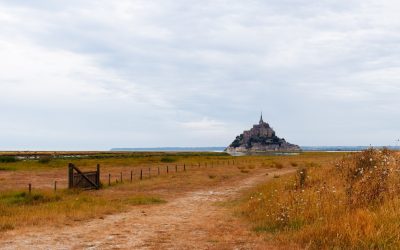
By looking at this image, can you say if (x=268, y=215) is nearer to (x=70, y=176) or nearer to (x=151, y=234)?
(x=151, y=234)

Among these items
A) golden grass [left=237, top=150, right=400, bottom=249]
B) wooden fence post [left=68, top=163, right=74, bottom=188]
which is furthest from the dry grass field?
wooden fence post [left=68, top=163, right=74, bottom=188]

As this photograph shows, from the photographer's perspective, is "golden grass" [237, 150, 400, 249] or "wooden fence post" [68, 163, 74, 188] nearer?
"golden grass" [237, 150, 400, 249]

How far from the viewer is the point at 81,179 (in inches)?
1106

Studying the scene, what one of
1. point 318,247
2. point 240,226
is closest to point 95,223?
point 240,226

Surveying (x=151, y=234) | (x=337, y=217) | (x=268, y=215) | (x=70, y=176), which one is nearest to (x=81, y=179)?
(x=70, y=176)

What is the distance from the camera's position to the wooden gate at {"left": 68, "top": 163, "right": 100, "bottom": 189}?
27.4 meters

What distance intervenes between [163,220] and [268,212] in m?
4.10

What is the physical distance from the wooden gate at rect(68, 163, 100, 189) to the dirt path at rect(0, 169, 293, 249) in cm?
1074

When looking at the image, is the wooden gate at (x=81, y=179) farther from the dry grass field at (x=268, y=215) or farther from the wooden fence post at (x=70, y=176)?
the dry grass field at (x=268, y=215)

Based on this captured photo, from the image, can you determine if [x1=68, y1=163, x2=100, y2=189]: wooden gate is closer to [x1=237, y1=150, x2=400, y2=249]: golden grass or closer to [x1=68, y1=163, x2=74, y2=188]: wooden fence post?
[x1=68, y1=163, x2=74, y2=188]: wooden fence post

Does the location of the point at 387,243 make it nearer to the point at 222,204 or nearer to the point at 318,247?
the point at 318,247

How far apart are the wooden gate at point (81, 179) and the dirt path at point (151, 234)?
1074 centimetres

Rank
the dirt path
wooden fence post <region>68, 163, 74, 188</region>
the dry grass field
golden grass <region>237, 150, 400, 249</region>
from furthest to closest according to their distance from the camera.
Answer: wooden fence post <region>68, 163, 74, 188</region> < the dirt path < the dry grass field < golden grass <region>237, 150, 400, 249</region>

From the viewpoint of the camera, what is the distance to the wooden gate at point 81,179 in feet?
89.8
